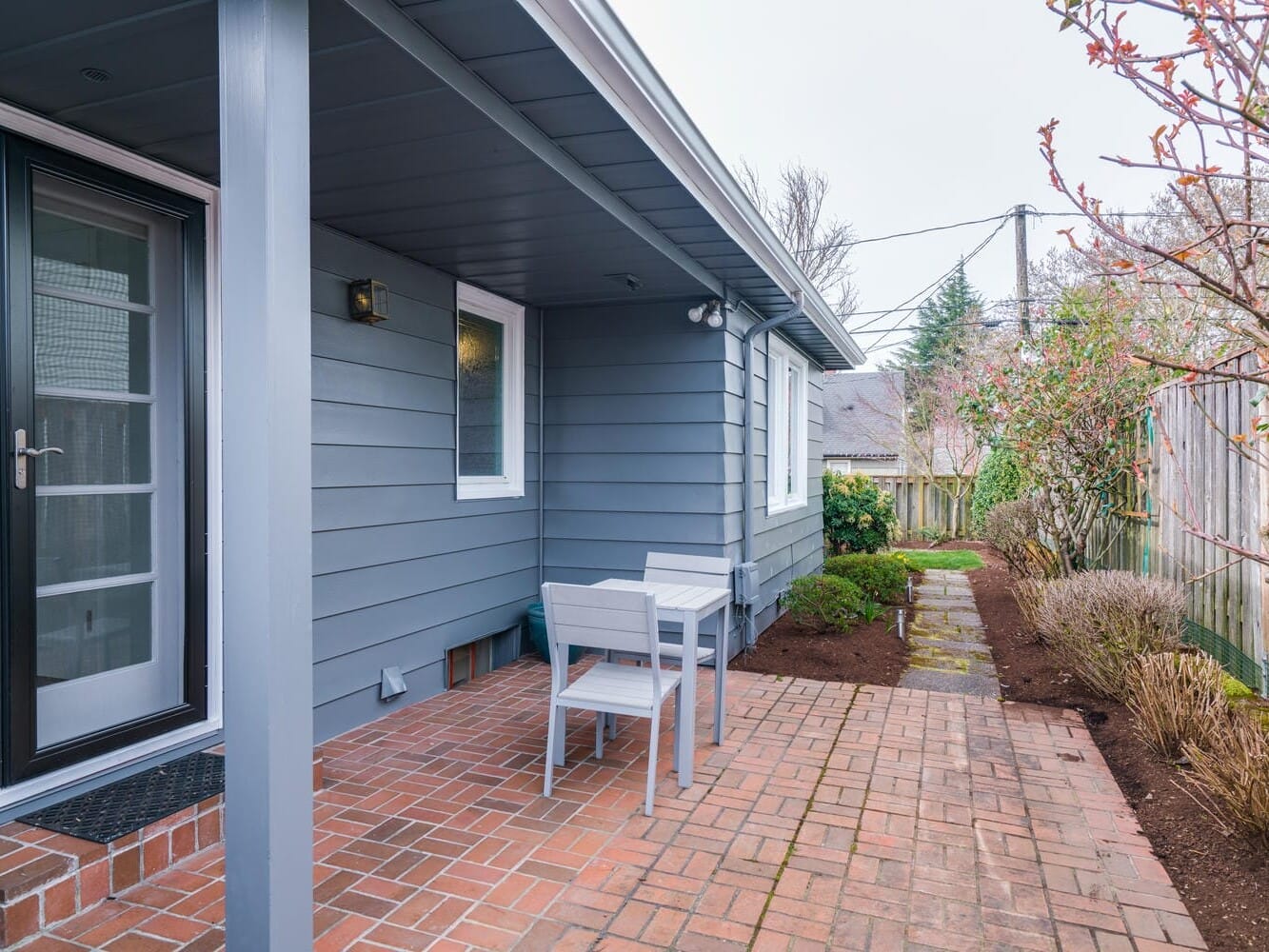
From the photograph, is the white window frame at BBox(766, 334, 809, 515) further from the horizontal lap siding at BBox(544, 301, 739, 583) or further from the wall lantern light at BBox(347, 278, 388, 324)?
the wall lantern light at BBox(347, 278, 388, 324)

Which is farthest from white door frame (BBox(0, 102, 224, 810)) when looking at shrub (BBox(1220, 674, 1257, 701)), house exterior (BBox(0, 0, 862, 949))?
shrub (BBox(1220, 674, 1257, 701))

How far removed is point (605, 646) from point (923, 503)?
39.5 ft

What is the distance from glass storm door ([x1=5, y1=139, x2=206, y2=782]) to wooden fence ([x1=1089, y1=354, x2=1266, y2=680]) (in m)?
3.65

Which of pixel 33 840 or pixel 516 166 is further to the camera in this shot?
pixel 516 166

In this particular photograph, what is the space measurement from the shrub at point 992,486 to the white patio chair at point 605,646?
9174mm

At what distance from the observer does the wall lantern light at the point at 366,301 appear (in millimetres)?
3736

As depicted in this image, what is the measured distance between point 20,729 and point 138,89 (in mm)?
1951

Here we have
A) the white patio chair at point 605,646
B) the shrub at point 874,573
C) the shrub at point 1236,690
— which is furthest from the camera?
the shrub at point 874,573

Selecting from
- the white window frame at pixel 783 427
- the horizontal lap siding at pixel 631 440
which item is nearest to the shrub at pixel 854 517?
the white window frame at pixel 783 427

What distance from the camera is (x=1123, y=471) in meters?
6.17

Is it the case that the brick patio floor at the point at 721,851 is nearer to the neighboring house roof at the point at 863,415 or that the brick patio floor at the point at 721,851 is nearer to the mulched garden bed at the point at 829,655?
the mulched garden bed at the point at 829,655

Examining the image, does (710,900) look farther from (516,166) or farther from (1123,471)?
(1123,471)

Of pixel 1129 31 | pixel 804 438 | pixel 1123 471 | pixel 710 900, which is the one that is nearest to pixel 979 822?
pixel 710 900

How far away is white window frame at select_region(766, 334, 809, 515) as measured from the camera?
639 centimetres
